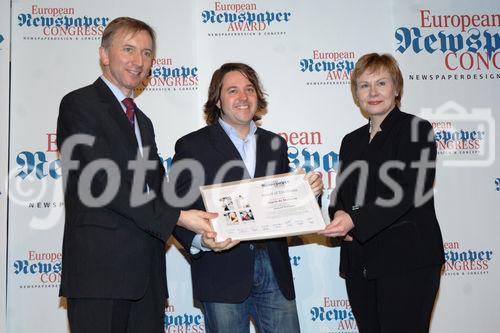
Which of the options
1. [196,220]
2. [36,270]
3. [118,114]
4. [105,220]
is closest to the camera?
[105,220]

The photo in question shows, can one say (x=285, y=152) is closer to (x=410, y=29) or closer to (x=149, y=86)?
(x=149, y=86)

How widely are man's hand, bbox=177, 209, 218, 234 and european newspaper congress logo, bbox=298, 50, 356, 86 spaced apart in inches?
73.1

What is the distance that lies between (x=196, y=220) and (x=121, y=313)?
1.82 feet

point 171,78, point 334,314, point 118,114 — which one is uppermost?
point 171,78

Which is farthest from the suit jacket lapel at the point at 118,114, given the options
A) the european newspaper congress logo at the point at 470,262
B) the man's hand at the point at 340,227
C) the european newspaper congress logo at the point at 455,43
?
the european newspaper congress logo at the point at 470,262

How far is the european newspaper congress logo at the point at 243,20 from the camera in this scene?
3.94 m

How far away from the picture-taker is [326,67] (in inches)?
156

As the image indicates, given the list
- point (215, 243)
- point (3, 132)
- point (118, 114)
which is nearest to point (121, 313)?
point (215, 243)

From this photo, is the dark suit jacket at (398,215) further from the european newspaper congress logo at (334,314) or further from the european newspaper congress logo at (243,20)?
the european newspaper congress logo at (243,20)

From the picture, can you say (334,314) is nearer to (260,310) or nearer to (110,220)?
(260,310)

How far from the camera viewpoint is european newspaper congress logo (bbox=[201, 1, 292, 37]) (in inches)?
155

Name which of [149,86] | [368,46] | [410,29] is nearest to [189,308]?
[149,86]

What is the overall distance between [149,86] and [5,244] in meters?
1.61

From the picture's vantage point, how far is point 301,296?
3846mm
